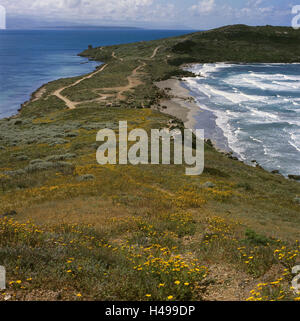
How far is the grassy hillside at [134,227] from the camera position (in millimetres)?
6004

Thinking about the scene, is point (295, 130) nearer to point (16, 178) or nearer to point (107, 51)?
point (16, 178)

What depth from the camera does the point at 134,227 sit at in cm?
1057

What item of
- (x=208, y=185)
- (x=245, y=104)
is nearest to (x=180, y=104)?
(x=245, y=104)

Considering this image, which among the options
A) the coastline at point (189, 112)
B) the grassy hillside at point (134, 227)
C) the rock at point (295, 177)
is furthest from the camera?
the coastline at point (189, 112)

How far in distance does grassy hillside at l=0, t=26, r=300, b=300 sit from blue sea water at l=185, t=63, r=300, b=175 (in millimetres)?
10849

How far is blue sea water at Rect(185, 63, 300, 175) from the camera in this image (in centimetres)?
3503

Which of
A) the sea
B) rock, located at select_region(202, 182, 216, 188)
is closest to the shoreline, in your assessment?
the sea

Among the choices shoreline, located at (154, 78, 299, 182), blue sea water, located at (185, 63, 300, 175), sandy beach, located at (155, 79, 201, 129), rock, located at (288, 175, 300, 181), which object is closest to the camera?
rock, located at (288, 175, 300, 181)

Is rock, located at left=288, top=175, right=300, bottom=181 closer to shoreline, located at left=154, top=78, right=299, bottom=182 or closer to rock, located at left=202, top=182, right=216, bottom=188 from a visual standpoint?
shoreline, located at left=154, top=78, right=299, bottom=182

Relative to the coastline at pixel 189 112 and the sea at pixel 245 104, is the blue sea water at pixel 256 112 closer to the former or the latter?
the sea at pixel 245 104

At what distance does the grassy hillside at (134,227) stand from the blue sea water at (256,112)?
10849 mm

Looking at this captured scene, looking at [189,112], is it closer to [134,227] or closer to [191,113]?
[191,113]

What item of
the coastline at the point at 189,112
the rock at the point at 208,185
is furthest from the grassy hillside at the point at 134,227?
the coastline at the point at 189,112

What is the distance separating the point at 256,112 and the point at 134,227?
46.8 meters
